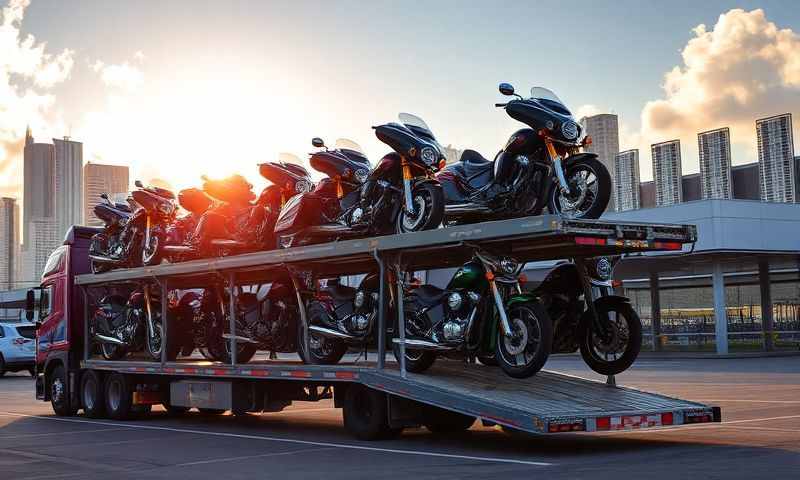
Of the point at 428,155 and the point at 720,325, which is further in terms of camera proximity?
the point at 720,325

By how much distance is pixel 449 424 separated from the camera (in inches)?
528

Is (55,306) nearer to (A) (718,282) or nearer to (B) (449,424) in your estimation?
(B) (449,424)

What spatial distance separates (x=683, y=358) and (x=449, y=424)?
24516 mm

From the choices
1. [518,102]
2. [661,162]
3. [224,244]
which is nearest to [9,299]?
[661,162]

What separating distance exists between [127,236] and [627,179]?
4545 centimetres

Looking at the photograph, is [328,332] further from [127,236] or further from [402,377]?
[127,236]

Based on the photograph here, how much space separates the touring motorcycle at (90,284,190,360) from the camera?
1769 cm

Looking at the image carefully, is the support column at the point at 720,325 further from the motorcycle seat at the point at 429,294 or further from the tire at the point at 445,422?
the motorcycle seat at the point at 429,294

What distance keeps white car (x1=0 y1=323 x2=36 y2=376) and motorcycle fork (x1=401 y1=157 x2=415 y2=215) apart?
78.2 ft

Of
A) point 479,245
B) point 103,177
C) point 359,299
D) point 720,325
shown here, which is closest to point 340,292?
point 359,299

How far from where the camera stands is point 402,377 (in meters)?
11.7

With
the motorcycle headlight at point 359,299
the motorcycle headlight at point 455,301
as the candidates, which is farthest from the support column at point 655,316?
the motorcycle headlight at point 455,301

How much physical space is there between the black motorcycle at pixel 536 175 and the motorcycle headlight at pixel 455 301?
4.04 feet

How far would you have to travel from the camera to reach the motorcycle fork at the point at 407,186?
42.2 ft
